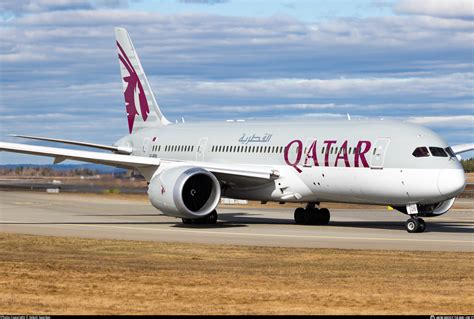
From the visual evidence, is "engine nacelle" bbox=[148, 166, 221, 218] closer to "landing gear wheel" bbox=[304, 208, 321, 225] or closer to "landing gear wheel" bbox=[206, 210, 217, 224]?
"landing gear wheel" bbox=[206, 210, 217, 224]

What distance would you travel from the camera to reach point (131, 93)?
162 ft

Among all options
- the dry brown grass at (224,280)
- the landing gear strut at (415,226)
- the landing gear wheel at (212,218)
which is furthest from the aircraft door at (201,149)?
the dry brown grass at (224,280)

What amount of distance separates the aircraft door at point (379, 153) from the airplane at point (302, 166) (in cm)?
3

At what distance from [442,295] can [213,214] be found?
70.6ft

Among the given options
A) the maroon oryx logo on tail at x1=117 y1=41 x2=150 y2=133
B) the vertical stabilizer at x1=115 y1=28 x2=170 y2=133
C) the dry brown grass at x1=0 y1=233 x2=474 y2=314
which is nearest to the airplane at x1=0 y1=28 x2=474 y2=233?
the vertical stabilizer at x1=115 y1=28 x2=170 y2=133

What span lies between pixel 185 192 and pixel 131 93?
12973 millimetres

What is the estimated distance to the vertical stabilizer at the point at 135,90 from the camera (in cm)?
4866

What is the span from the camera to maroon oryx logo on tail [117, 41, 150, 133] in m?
48.8

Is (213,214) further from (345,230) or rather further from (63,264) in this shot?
(63,264)

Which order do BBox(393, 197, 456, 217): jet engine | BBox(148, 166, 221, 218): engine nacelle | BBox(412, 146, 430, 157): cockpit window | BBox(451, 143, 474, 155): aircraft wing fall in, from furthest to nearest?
BBox(451, 143, 474, 155): aircraft wing < BBox(148, 166, 221, 218): engine nacelle < BBox(393, 197, 456, 217): jet engine < BBox(412, 146, 430, 157): cockpit window

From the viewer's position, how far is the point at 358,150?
35.4m

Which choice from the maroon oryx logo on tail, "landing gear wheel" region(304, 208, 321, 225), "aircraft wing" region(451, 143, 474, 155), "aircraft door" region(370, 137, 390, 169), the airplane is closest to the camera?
the airplane

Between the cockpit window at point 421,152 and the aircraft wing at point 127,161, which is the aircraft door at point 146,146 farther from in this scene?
the cockpit window at point 421,152

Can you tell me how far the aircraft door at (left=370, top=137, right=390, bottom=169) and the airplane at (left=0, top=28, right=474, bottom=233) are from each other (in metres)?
0.03
